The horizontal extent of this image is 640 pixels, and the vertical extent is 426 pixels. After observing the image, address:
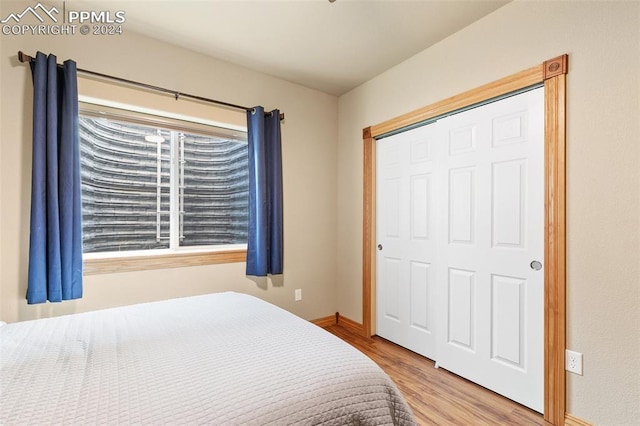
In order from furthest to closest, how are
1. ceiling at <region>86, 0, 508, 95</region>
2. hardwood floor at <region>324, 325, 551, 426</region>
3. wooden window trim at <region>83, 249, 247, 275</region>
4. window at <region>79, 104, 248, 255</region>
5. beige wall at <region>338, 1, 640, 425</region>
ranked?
window at <region>79, 104, 248, 255</region> < wooden window trim at <region>83, 249, 247, 275</region> < ceiling at <region>86, 0, 508, 95</region> < hardwood floor at <region>324, 325, 551, 426</region> < beige wall at <region>338, 1, 640, 425</region>

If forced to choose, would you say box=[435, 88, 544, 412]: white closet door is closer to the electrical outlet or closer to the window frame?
the electrical outlet

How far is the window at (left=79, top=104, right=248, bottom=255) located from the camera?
2348 millimetres

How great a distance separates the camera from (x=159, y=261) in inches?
95.9

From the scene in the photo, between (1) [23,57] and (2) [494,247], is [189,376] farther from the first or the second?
(1) [23,57]

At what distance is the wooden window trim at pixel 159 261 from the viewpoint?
7.21 feet

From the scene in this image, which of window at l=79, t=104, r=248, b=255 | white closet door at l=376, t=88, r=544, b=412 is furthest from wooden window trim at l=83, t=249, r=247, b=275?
white closet door at l=376, t=88, r=544, b=412

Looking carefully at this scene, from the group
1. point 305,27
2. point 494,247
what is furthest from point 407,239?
point 305,27

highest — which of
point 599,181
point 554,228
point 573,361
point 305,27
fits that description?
point 305,27

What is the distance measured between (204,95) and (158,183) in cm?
Answer: 84

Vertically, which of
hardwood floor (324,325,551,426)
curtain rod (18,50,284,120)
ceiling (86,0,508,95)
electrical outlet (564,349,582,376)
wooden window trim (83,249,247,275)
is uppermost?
ceiling (86,0,508,95)

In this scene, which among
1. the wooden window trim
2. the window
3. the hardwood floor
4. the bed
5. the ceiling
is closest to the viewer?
the bed

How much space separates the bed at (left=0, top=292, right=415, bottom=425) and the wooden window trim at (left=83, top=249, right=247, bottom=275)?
788mm

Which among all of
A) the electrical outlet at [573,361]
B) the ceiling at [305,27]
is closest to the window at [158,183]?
the ceiling at [305,27]

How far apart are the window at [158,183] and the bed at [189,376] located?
1138 mm
